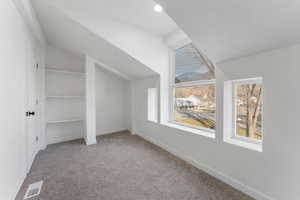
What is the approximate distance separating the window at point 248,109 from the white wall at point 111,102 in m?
3.52

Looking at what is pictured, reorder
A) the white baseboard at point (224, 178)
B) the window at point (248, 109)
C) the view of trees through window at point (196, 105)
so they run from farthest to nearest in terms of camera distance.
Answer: the view of trees through window at point (196, 105) → the window at point (248, 109) → the white baseboard at point (224, 178)

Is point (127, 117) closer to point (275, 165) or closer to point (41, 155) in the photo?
point (41, 155)

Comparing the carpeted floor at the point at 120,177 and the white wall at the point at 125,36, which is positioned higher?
the white wall at the point at 125,36

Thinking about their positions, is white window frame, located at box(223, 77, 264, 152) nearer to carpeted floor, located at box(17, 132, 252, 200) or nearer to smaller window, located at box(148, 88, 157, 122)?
carpeted floor, located at box(17, 132, 252, 200)

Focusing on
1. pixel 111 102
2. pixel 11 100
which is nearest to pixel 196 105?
pixel 11 100

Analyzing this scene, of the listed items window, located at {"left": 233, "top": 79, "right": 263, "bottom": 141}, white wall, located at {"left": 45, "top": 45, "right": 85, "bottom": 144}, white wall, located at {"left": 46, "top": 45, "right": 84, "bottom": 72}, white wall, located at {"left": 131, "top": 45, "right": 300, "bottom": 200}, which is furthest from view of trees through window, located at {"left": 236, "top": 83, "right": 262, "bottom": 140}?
white wall, located at {"left": 46, "top": 45, "right": 84, "bottom": 72}

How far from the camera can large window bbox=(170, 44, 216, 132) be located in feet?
8.31

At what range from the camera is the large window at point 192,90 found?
8.31 ft

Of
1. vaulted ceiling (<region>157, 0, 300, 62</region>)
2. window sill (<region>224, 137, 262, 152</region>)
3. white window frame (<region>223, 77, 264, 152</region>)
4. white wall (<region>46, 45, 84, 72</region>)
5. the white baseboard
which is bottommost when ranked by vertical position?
the white baseboard

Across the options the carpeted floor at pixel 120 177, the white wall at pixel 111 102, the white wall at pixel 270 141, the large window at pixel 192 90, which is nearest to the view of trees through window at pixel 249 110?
the white wall at pixel 270 141

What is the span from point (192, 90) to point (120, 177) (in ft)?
6.69

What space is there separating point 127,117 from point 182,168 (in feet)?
9.86

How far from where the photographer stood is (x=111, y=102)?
4664 millimetres

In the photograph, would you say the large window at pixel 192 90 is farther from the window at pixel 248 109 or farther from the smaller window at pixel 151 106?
the smaller window at pixel 151 106
